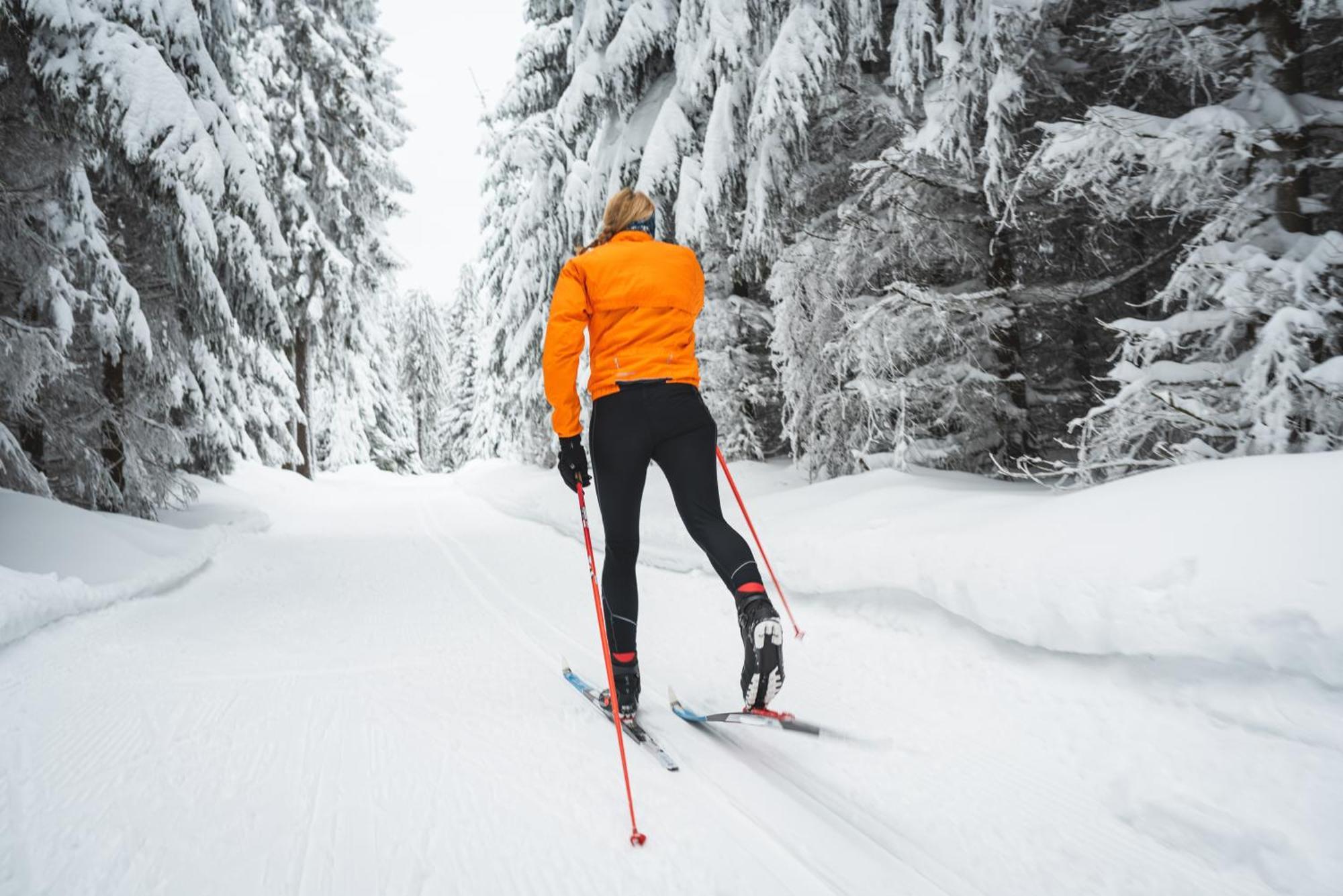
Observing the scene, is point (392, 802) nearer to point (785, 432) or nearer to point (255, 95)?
point (785, 432)

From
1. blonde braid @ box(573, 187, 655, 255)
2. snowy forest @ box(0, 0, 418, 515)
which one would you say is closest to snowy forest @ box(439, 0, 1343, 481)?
blonde braid @ box(573, 187, 655, 255)

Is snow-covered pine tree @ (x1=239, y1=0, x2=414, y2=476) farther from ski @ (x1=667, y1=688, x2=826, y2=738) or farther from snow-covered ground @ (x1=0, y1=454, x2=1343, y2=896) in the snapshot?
ski @ (x1=667, y1=688, x2=826, y2=738)

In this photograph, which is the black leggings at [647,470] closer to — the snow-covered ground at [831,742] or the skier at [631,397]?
the skier at [631,397]

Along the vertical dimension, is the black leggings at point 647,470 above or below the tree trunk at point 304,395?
below

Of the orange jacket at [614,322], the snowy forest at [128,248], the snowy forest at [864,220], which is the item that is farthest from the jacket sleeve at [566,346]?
the snowy forest at [128,248]

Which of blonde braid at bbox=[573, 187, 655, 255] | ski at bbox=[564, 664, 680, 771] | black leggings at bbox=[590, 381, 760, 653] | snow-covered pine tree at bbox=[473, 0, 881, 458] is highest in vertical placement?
snow-covered pine tree at bbox=[473, 0, 881, 458]

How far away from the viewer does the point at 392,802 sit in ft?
6.75

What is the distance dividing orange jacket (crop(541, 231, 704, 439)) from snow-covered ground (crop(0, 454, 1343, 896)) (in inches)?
54.9

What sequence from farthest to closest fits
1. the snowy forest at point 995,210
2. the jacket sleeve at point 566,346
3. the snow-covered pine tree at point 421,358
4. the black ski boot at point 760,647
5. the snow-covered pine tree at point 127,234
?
the snow-covered pine tree at point 421,358, the snow-covered pine tree at point 127,234, the snowy forest at point 995,210, the jacket sleeve at point 566,346, the black ski boot at point 760,647

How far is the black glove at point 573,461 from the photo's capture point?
8.52ft

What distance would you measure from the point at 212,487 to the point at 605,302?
13.0 meters

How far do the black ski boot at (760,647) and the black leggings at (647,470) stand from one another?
15cm

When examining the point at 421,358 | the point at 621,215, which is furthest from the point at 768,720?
the point at 421,358

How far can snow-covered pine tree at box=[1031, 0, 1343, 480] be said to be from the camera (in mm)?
3248
